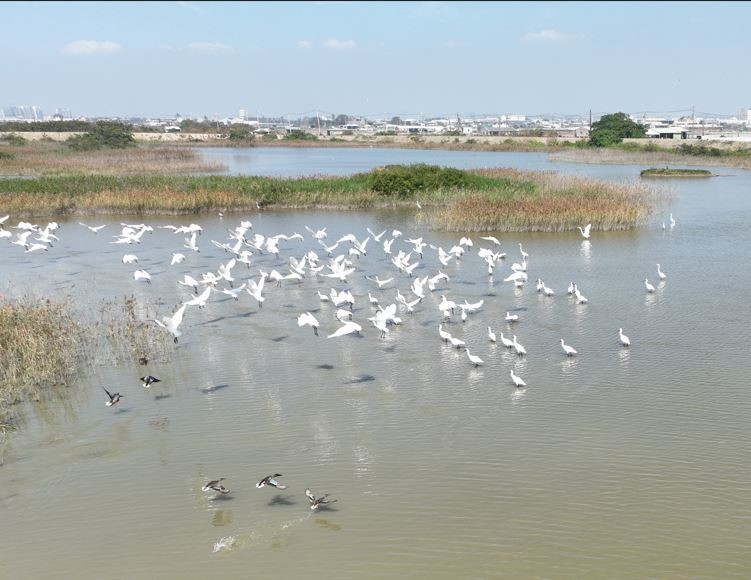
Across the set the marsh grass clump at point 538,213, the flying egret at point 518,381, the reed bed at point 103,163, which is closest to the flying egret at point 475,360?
the flying egret at point 518,381

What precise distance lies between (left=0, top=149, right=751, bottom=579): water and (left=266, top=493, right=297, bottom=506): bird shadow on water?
0.26 feet

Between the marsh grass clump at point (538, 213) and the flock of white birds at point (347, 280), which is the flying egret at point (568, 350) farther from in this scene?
the marsh grass clump at point (538, 213)

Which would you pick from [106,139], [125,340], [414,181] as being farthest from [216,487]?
[106,139]

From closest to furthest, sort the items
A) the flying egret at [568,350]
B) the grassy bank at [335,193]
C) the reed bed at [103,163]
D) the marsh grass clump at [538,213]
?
the flying egret at [568,350] < the marsh grass clump at [538,213] < the grassy bank at [335,193] < the reed bed at [103,163]

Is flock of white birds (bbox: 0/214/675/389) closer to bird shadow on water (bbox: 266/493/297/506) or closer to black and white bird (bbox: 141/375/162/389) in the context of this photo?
black and white bird (bbox: 141/375/162/389)

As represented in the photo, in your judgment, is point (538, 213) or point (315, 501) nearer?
point (315, 501)

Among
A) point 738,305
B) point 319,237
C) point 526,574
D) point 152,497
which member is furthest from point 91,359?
point 738,305

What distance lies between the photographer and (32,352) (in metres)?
11.3

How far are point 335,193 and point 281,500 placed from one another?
25.7 metres

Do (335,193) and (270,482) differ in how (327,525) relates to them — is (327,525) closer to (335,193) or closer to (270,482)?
(270,482)

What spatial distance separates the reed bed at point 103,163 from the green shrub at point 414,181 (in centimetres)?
1693

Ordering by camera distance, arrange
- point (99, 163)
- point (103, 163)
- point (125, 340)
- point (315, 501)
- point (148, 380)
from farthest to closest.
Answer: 1. point (103, 163)
2. point (99, 163)
3. point (125, 340)
4. point (148, 380)
5. point (315, 501)

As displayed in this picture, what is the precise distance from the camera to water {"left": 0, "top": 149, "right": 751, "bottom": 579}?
718 centimetres

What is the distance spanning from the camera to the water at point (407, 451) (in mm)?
7184
